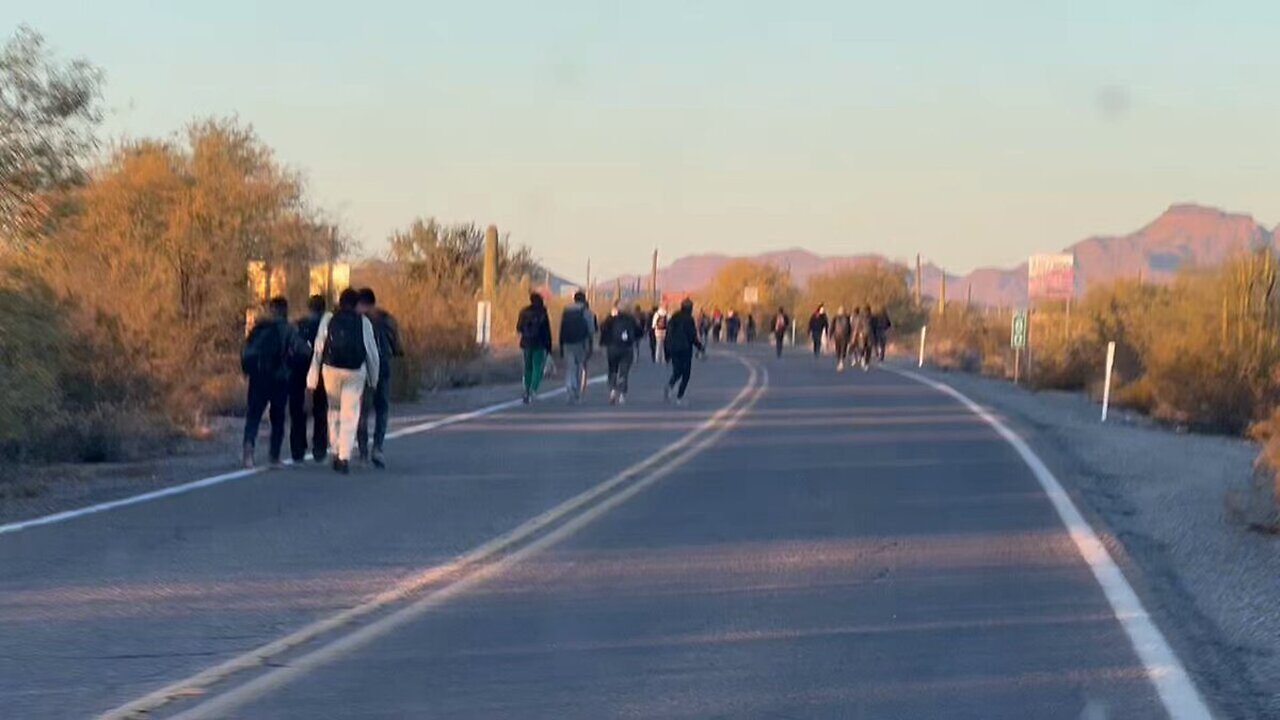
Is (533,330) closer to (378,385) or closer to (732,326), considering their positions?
(378,385)

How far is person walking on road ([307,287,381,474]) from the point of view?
18.5m

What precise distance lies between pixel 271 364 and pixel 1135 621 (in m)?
10.5

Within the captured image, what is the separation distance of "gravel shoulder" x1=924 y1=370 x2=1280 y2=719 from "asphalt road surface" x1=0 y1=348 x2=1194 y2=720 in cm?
43

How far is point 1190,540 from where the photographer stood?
49.5ft

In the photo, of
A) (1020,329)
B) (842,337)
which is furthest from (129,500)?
(842,337)

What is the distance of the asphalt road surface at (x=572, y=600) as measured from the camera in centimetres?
874

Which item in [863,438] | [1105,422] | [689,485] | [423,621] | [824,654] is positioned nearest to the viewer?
[824,654]

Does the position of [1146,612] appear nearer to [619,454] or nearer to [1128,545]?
[1128,545]

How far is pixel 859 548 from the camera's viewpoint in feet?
45.5

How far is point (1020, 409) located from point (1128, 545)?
19.2 m

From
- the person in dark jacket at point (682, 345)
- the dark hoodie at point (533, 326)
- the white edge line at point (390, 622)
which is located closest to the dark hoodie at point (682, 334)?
the person in dark jacket at point (682, 345)

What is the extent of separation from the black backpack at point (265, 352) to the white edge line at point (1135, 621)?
25.9 feet

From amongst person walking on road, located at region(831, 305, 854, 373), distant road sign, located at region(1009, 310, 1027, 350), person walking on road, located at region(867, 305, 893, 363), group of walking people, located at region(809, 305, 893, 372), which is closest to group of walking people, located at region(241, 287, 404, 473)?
distant road sign, located at region(1009, 310, 1027, 350)

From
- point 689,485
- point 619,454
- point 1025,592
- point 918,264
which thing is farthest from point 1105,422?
point 918,264
